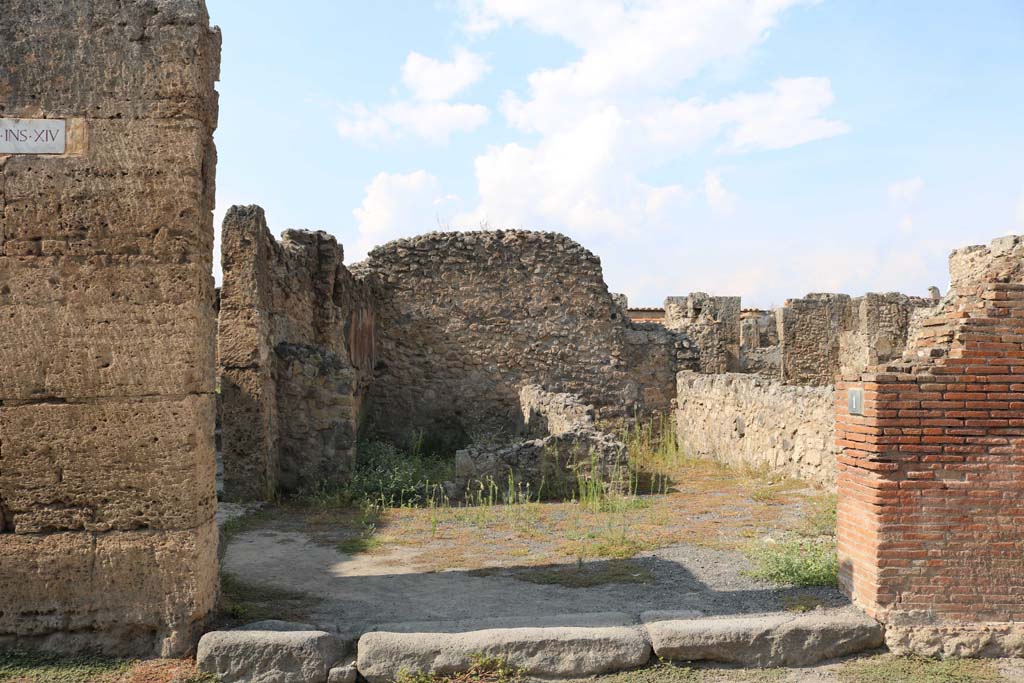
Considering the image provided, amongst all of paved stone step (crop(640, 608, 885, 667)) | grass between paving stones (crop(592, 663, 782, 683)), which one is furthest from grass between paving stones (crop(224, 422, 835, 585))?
grass between paving stones (crop(592, 663, 782, 683))

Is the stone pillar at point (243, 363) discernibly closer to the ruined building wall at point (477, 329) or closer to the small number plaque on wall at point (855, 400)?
the ruined building wall at point (477, 329)

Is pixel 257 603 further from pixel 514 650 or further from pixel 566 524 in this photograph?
pixel 566 524

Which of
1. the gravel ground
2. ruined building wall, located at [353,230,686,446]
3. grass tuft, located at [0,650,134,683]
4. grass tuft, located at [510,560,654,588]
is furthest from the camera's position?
ruined building wall, located at [353,230,686,446]

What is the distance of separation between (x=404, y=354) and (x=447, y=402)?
112cm

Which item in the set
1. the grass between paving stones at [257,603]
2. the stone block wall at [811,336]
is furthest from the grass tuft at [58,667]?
the stone block wall at [811,336]

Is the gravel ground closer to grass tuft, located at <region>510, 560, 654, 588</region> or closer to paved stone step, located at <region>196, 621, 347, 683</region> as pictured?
grass tuft, located at <region>510, 560, 654, 588</region>

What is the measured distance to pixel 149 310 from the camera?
4402 mm

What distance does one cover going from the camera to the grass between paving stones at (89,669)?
13.4 feet

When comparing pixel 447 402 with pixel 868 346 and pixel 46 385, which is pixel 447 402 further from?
pixel 868 346

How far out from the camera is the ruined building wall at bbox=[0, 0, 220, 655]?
4355 mm

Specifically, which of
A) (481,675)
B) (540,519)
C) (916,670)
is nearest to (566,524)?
(540,519)

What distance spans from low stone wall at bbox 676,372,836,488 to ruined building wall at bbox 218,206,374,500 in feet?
17.3

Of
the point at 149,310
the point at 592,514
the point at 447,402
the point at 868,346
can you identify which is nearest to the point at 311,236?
the point at 447,402

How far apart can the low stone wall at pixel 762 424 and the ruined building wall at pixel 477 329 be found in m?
1.91
